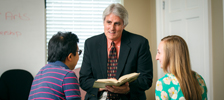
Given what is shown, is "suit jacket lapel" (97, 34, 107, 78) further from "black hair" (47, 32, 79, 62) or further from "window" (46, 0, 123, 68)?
"window" (46, 0, 123, 68)

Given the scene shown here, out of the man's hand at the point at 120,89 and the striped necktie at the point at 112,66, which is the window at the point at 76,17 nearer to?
the striped necktie at the point at 112,66

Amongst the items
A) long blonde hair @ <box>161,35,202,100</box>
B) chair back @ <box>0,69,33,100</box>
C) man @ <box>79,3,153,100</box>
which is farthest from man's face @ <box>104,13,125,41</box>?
chair back @ <box>0,69,33,100</box>

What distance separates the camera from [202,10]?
8.79 ft

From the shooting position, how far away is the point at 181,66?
122cm

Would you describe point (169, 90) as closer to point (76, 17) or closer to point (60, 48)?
point (60, 48)

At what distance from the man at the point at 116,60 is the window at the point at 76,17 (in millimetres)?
2002

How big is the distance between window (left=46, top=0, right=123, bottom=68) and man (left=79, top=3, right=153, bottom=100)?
2002 millimetres

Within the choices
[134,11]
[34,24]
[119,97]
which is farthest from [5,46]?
[119,97]

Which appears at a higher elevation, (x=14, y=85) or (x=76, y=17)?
(x=76, y=17)

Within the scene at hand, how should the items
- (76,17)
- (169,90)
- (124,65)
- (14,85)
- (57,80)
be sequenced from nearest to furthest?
1. (169,90)
2. (57,80)
3. (124,65)
4. (14,85)
5. (76,17)

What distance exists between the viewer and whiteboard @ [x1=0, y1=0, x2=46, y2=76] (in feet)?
11.3

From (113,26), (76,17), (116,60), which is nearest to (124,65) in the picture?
(116,60)

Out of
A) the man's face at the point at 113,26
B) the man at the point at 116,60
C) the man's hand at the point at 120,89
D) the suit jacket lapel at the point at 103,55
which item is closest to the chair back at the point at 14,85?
the man at the point at 116,60

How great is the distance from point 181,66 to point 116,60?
0.66 meters
